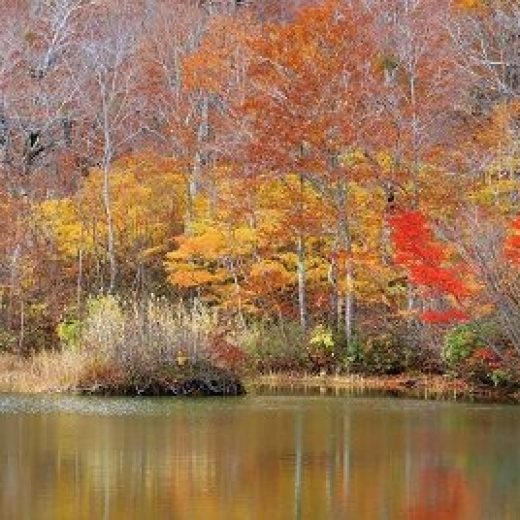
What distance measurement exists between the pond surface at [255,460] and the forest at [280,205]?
280 centimetres

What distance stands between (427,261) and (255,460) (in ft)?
34.8

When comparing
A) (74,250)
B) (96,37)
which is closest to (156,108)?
(96,37)

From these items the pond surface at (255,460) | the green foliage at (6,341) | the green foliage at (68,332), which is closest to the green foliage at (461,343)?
the pond surface at (255,460)

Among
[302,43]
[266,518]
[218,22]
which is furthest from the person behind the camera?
[218,22]

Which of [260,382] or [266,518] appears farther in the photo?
[260,382]

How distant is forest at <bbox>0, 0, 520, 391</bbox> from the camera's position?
23.8 metres

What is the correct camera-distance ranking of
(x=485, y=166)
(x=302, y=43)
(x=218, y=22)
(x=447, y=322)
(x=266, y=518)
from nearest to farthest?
(x=266, y=518) < (x=447, y=322) < (x=302, y=43) < (x=485, y=166) < (x=218, y=22)

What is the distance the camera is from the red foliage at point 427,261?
24.1 m

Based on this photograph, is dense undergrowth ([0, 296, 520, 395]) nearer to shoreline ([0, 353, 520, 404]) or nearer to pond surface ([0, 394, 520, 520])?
shoreline ([0, 353, 520, 404])

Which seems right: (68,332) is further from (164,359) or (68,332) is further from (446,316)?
(446,316)

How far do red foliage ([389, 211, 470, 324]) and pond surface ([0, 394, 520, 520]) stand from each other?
2860mm

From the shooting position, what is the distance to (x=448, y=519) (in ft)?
36.7

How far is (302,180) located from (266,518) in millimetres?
19597

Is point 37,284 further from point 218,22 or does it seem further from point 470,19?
point 470,19
